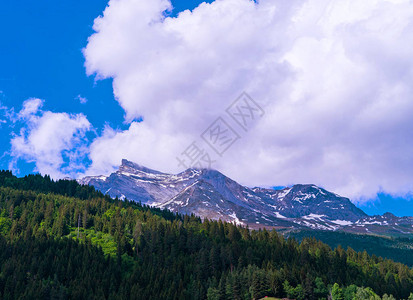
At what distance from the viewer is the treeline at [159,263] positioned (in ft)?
376

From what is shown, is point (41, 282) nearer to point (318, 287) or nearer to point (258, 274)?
point (258, 274)

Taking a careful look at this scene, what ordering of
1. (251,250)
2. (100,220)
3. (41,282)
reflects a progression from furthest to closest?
(100,220) < (251,250) < (41,282)

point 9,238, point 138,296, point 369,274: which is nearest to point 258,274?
point 138,296

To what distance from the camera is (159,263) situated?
138875 millimetres

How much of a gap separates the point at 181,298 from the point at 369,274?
10348 cm

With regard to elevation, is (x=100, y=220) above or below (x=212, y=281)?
above

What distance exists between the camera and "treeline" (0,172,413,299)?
115 metres

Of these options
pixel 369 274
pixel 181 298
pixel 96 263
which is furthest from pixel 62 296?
pixel 369 274

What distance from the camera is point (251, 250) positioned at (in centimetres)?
14962

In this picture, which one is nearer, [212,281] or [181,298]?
[181,298]

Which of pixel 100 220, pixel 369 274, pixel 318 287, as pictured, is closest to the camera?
pixel 318 287

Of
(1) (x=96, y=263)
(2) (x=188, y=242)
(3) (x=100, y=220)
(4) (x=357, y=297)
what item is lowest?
(4) (x=357, y=297)

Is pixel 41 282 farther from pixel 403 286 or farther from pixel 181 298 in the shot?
pixel 403 286

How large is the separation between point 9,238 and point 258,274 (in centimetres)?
11902
